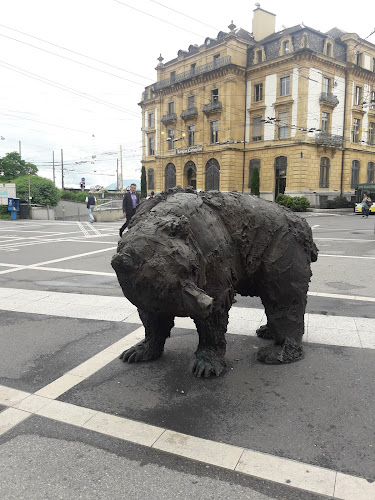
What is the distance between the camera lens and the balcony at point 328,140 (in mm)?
34875

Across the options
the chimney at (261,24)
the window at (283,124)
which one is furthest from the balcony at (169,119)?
the window at (283,124)

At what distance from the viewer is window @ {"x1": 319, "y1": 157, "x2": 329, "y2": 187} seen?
36.1m

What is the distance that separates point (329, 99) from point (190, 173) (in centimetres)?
1642

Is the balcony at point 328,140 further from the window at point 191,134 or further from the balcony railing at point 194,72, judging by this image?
the window at point 191,134

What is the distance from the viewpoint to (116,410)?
119 inches

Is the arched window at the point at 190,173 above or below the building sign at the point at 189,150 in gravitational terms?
below

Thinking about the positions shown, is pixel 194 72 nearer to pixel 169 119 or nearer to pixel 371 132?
pixel 169 119

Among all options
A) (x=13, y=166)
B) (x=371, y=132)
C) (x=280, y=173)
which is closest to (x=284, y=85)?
(x=280, y=173)

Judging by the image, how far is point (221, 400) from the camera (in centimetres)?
315

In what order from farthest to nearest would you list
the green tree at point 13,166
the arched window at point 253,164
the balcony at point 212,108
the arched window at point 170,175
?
the green tree at point 13,166 → the arched window at point 170,175 → the balcony at point 212,108 → the arched window at point 253,164

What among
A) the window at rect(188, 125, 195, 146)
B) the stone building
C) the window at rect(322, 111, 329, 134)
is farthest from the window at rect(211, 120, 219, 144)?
the window at rect(322, 111, 329, 134)

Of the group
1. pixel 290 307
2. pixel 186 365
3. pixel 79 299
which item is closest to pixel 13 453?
pixel 186 365

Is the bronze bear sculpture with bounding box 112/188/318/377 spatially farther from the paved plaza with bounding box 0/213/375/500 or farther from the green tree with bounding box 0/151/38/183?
the green tree with bounding box 0/151/38/183

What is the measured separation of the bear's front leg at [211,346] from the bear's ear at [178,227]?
36.0 inches
